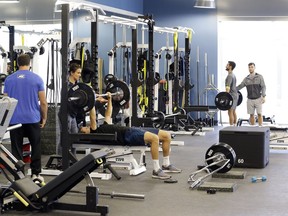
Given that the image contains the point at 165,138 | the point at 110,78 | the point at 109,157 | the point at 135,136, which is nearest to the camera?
the point at 135,136

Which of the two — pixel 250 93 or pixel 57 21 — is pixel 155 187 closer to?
pixel 57 21

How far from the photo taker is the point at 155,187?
577 centimetres

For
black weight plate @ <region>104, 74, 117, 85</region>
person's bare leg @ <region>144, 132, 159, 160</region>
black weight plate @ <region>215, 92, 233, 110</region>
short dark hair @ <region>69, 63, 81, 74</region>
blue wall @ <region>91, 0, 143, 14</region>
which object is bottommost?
person's bare leg @ <region>144, 132, 159, 160</region>

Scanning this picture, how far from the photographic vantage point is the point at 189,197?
17.4 feet

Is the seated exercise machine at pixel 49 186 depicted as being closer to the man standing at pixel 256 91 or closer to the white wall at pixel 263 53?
the man standing at pixel 256 91

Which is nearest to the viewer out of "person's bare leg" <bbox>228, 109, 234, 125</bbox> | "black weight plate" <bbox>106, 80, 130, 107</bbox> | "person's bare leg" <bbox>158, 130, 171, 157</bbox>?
"person's bare leg" <bbox>158, 130, 171, 157</bbox>

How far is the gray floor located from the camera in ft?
15.6

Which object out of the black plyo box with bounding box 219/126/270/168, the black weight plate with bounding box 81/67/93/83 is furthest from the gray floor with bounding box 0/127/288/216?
the black weight plate with bounding box 81/67/93/83

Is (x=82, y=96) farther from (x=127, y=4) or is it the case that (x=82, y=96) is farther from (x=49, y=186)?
(x=127, y=4)

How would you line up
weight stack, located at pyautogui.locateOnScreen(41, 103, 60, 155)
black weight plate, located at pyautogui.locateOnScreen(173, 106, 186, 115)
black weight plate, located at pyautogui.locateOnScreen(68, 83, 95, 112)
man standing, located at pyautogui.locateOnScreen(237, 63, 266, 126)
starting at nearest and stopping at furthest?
black weight plate, located at pyautogui.locateOnScreen(68, 83, 95, 112)
weight stack, located at pyautogui.locateOnScreen(41, 103, 60, 155)
black weight plate, located at pyautogui.locateOnScreen(173, 106, 186, 115)
man standing, located at pyautogui.locateOnScreen(237, 63, 266, 126)

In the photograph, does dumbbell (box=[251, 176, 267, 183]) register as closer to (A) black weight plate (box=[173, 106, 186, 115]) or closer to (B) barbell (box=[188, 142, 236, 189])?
(B) barbell (box=[188, 142, 236, 189])

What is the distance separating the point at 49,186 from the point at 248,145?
10.4 ft

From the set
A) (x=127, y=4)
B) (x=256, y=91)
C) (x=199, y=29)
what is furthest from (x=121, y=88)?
(x=199, y=29)

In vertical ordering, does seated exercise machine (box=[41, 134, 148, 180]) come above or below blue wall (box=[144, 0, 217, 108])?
below
